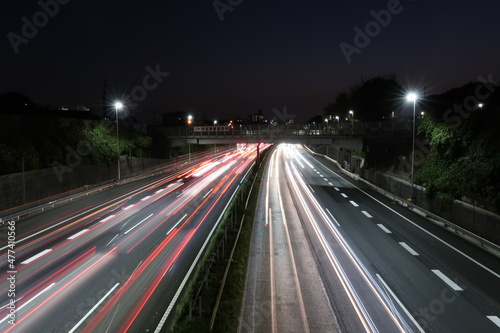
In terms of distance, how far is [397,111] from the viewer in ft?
271

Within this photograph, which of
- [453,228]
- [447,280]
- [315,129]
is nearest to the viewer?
[447,280]

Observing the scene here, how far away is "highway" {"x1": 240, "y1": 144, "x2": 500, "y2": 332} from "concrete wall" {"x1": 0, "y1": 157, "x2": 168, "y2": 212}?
18008 millimetres

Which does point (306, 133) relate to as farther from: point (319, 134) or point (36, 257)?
point (36, 257)

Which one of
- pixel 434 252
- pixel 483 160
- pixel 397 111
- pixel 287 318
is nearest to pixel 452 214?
pixel 483 160

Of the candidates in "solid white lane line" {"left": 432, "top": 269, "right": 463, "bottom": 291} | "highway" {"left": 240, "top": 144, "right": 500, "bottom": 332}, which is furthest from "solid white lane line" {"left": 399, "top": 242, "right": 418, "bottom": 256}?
"solid white lane line" {"left": 432, "top": 269, "right": 463, "bottom": 291}

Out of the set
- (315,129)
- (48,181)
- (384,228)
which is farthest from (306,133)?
(48,181)

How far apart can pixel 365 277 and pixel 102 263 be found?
11.3 metres

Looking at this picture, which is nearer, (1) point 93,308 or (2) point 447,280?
(1) point 93,308

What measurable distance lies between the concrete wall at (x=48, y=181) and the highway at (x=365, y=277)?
1801 cm

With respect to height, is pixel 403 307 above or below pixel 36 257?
below

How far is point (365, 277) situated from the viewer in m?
14.4

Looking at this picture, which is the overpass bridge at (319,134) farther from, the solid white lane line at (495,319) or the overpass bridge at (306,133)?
the solid white lane line at (495,319)

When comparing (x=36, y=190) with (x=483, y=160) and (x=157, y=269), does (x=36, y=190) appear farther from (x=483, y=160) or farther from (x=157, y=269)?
(x=483, y=160)

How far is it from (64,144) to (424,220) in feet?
111
